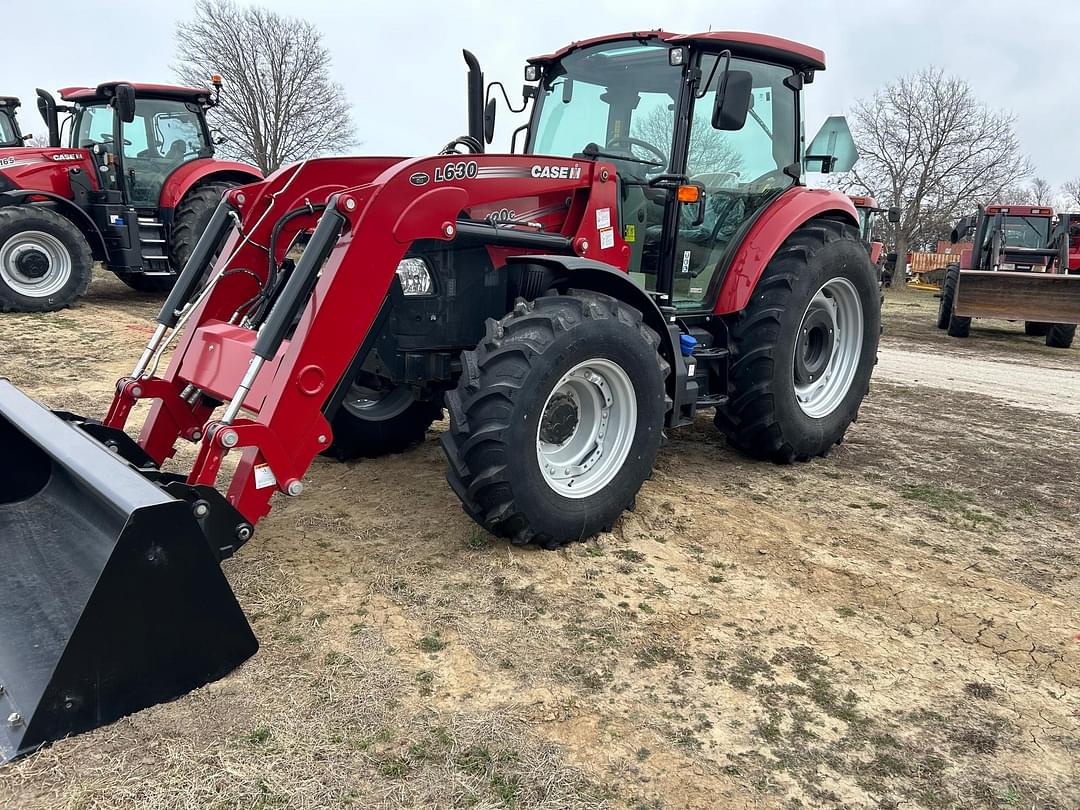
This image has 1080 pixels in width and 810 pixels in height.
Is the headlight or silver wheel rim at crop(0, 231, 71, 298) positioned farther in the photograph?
silver wheel rim at crop(0, 231, 71, 298)

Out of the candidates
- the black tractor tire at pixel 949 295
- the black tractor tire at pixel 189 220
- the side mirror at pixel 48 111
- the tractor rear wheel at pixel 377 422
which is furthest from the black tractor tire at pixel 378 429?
the black tractor tire at pixel 949 295

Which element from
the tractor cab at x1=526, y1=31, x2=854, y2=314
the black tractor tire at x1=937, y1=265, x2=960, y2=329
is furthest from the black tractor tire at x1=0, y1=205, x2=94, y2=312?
the black tractor tire at x1=937, y1=265, x2=960, y2=329

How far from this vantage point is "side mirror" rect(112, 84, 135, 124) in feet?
30.3

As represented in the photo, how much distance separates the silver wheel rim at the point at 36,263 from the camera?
8.98 meters

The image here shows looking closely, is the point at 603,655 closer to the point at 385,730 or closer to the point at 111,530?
the point at 385,730

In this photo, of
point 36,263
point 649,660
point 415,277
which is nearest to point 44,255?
point 36,263

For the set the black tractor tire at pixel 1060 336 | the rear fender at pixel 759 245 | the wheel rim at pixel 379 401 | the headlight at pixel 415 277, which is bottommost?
the wheel rim at pixel 379 401

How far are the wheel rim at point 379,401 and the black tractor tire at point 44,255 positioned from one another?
691cm

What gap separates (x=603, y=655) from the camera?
2639 mm

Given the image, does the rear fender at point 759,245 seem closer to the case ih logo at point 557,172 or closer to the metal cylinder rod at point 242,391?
the case ih logo at point 557,172

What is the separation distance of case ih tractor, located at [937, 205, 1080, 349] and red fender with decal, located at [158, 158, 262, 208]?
10494 mm

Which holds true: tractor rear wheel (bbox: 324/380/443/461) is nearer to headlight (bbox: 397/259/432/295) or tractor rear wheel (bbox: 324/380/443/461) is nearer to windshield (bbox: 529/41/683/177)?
headlight (bbox: 397/259/432/295)

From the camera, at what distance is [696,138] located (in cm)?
420

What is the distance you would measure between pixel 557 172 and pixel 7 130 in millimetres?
11100
